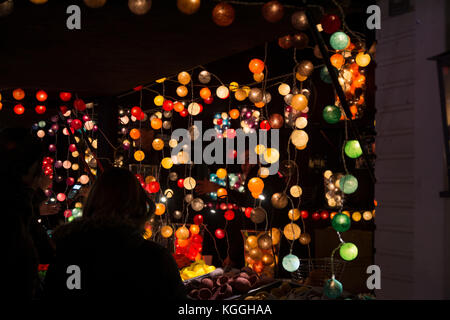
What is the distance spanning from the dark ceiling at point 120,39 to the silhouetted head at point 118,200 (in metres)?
1.37

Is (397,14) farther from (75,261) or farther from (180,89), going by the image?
(180,89)

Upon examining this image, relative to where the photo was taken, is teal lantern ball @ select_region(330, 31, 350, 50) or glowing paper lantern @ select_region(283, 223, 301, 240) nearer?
teal lantern ball @ select_region(330, 31, 350, 50)

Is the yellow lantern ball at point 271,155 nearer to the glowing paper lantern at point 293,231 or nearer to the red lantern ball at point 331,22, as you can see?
the glowing paper lantern at point 293,231

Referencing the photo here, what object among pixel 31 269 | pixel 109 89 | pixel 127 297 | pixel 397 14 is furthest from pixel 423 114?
pixel 109 89

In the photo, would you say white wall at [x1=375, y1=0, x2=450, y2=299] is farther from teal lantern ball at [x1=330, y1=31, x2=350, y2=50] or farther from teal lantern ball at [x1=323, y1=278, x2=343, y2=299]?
teal lantern ball at [x1=323, y1=278, x2=343, y2=299]

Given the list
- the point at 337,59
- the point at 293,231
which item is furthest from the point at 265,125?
the point at 293,231

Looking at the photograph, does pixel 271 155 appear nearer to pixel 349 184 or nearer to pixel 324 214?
pixel 349 184

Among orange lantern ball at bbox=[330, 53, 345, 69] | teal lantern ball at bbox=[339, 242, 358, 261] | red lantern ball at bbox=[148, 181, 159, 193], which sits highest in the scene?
orange lantern ball at bbox=[330, 53, 345, 69]

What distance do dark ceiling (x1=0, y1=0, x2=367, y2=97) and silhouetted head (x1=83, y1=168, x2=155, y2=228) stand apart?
137 cm

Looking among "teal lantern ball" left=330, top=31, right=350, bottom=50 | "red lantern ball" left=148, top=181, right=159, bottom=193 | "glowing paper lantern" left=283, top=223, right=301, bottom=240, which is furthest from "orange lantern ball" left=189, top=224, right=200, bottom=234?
"teal lantern ball" left=330, top=31, right=350, bottom=50

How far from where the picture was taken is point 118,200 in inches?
72.3

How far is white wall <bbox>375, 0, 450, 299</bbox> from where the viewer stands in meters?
2.40

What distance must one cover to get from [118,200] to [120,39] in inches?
78.6

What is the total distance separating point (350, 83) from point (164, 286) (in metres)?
3.30
